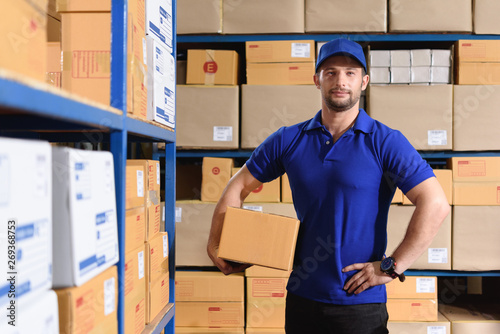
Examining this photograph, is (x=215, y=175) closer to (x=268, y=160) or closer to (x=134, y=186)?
(x=268, y=160)

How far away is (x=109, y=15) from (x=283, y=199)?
1.60 metres

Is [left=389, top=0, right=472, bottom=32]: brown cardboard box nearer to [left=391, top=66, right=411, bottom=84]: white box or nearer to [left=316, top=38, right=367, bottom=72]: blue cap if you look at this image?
[left=391, top=66, right=411, bottom=84]: white box

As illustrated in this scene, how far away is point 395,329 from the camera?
2.47 meters

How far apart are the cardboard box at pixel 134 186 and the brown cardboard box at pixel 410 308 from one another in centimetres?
178

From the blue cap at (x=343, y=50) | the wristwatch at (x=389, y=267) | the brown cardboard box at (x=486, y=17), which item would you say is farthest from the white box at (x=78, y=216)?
the brown cardboard box at (x=486, y=17)

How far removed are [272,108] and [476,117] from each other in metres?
1.24

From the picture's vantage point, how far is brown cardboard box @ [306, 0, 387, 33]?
8.23 ft

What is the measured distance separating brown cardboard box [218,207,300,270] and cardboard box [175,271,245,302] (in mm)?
989

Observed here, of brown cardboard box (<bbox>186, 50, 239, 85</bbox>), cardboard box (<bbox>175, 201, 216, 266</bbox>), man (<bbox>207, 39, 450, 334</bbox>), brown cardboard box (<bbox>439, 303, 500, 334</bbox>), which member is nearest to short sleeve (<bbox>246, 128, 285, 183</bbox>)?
man (<bbox>207, 39, 450, 334</bbox>)

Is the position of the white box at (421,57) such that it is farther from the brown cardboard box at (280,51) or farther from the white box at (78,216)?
the white box at (78,216)

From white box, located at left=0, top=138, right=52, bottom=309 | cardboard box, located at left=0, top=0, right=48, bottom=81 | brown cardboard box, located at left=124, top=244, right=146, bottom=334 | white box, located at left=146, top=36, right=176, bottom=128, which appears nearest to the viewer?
white box, located at left=0, top=138, right=52, bottom=309

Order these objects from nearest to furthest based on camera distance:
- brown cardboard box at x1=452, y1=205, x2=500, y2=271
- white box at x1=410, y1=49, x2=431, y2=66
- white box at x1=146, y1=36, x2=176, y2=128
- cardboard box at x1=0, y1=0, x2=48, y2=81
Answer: cardboard box at x1=0, y1=0, x2=48, y2=81, white box at x1=146, y1=36, x2=176, y2=128, brown cardboard box at x1=452, y1=205, x2=500, y2=271, white box at x1=410, y1=49, x2=431, y2=66

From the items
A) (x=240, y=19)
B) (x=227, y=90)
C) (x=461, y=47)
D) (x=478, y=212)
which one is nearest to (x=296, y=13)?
(x=240, y=19)

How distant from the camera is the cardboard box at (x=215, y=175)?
2525 mm
